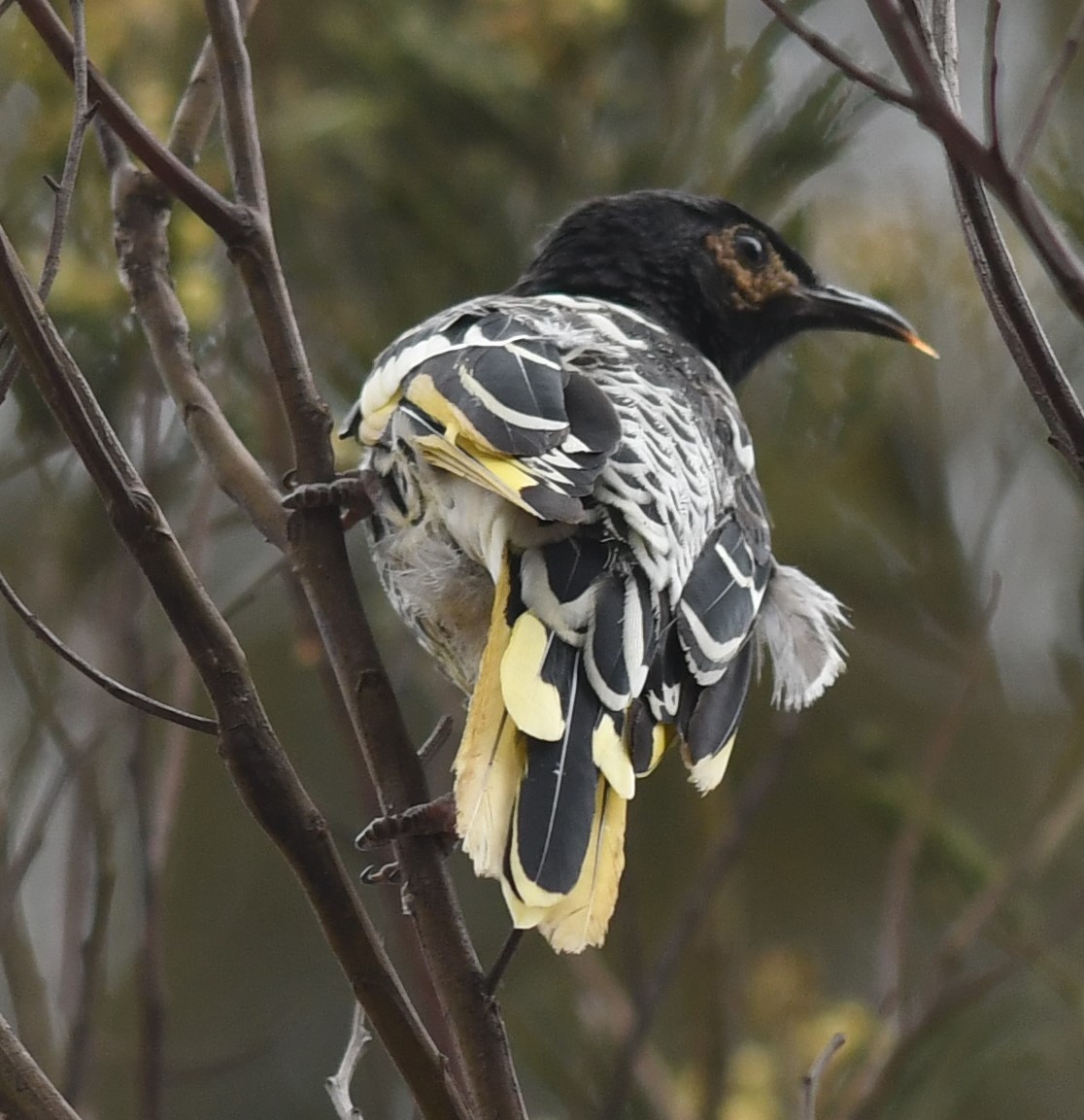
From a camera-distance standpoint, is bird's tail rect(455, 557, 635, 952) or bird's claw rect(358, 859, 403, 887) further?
bird's claw rect(358, 859, 403, 887)

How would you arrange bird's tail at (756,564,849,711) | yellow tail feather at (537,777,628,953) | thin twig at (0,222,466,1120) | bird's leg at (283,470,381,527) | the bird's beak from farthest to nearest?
the bird's beak < bird's tail at (756,564,849,711) < bird's leg at (283,470,381,527) < yellow tail feather at (537,777,628,953) < thin twig at (0,222,466,1120)

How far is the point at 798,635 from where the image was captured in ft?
9.73

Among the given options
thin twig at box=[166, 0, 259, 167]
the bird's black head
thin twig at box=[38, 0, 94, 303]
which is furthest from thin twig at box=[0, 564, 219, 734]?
the bird's black head

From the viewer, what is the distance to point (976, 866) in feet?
13.2

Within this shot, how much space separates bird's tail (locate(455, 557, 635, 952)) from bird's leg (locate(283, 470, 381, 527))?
1.05 ft

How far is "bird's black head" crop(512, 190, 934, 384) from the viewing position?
11.4 feet

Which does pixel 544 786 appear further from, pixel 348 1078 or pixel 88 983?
pixel 88 983

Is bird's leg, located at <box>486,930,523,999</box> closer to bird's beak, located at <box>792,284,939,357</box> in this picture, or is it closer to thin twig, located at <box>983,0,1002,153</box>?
thin twig, located at <box>983,0,1002,153</box>

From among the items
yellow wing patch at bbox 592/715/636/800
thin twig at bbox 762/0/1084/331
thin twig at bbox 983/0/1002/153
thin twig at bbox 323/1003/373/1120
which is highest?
thin twig at bbox 983/0/1002/153

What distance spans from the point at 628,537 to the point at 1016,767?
14.1 feet

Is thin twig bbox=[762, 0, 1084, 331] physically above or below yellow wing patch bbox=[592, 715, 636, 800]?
above

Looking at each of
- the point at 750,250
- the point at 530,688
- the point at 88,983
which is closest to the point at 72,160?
the point at 530,688

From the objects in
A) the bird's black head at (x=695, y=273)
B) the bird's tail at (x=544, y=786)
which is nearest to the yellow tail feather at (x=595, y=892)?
the bird's tail at (x=544, y=786)

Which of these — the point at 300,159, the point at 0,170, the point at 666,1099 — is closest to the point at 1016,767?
the point at 666,1099
